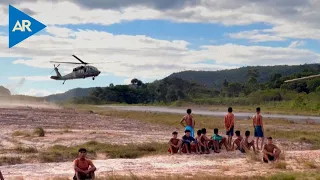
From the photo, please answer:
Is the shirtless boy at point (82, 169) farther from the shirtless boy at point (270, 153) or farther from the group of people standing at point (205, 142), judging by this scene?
the group of people standing at point (205, 142)

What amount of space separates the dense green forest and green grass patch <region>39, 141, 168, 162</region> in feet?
210

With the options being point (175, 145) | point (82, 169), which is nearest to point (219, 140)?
point (175, 145)

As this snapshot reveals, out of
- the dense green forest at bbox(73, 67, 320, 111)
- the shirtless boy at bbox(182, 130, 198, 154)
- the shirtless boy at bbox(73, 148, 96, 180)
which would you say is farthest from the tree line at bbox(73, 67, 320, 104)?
the shirtless boy at bbox(73, 148, 96, 180)

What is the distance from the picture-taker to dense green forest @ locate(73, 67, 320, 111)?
8928 cm

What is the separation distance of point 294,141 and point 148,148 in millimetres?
8922

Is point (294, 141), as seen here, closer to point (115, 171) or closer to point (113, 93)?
point (115, 171)

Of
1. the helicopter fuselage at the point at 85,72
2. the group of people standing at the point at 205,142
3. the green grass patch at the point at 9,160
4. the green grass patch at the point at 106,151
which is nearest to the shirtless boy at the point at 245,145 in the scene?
the group of people standing at the point at 205,142

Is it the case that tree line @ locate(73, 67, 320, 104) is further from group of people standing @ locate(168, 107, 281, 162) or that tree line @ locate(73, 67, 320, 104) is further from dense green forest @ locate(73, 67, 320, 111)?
group of people standing @ locate(168, 107, 281, 162)

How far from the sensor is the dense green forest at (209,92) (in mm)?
89281

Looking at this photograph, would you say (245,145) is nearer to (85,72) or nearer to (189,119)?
(189,119)

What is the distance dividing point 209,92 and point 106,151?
4040 inches

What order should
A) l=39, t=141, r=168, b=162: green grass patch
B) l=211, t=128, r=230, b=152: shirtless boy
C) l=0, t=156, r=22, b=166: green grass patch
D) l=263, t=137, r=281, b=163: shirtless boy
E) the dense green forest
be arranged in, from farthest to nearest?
the dense green forest
l=211, t=128, r=230, b=152: shirtless boy
l=39, t=141, r=168, b=162: green grass patch
l=0, t=156, r=22, b=166: green grass patch
l=263, t=137, r=281, b=163: shirtless boy

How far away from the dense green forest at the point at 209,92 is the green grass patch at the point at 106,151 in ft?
210

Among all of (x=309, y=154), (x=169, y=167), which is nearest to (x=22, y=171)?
(x=169, y=167)
